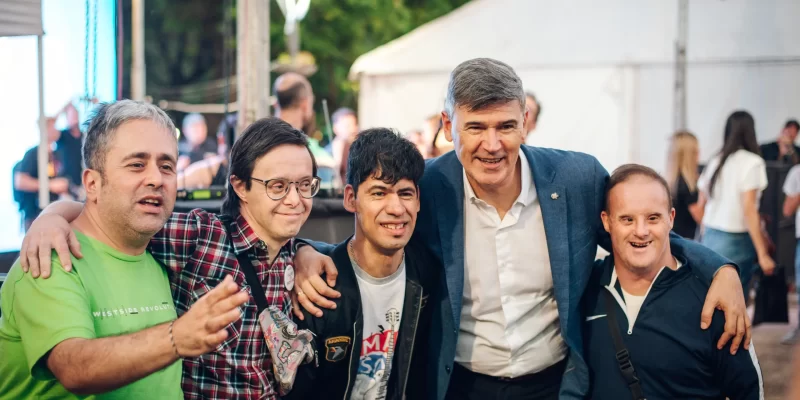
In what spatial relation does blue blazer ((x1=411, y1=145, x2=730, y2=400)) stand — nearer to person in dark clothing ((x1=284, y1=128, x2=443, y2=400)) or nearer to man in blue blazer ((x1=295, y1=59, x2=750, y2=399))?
man in blue blazer ((x1=295, y1=59, x2=750, y2=399))

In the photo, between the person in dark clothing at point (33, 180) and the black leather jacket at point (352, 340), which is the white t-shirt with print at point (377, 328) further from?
the person in dark clothing at point (33, 180)

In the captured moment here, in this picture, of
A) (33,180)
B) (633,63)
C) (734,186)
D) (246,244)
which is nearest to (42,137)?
(246,244)

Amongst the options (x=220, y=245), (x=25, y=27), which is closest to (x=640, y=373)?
(x=220, y=245)

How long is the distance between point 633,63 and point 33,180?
25.3 feet

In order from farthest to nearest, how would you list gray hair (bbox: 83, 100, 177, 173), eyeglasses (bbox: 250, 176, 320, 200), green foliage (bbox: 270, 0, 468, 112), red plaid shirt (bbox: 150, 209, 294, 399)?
green foliage (bbox: 270, 0, 468, 112) → eyeglasses (bbox: 250, 176, 320, 200) → red plaid shirt (bbox: 150, 209, 294, 399) → gray hair (bbox: 83, 100, 177, 173)

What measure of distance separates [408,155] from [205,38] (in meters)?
18.9

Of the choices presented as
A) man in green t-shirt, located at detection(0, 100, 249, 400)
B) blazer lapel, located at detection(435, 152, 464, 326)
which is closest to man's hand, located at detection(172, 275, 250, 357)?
man in green t-shirt, located at detection(0, 100, 249, 400)

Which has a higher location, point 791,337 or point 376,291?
point 376,291

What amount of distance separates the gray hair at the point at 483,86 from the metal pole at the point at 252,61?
296cm

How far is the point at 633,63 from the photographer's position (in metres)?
11.1

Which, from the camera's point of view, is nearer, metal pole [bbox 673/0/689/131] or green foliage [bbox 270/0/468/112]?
metal pole [bbox 673/0/689/131]

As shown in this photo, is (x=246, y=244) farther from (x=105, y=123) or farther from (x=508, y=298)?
(x=508, y=298)

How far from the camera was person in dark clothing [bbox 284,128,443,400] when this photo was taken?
9.62ft

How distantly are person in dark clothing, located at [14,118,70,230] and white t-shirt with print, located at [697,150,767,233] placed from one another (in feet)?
19.4
